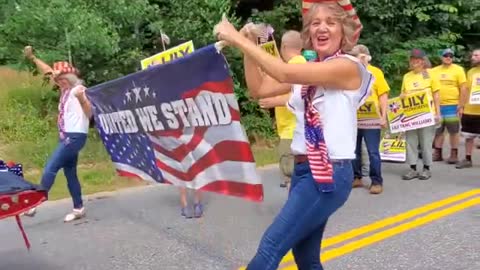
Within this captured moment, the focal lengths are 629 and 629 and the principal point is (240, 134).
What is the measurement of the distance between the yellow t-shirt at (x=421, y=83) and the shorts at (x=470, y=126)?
1112 mm

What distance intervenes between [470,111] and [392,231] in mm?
4546

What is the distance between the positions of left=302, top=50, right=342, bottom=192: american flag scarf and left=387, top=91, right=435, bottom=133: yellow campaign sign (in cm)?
604

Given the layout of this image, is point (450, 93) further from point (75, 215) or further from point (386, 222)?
point (75, 215)

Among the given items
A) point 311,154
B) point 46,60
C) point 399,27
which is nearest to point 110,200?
point 46,60

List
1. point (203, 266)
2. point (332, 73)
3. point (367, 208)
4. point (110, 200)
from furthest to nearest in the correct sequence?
point (110, 200) < point (367, 208) < point (203, 266) < point (332, 73)

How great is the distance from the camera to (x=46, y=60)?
10227 mm

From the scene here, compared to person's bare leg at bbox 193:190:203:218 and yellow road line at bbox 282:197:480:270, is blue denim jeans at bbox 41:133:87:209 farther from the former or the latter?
yellow road line at bbox 282:197:480:270

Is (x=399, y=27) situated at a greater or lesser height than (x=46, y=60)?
lesser

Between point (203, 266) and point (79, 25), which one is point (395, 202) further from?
point (79, 25)

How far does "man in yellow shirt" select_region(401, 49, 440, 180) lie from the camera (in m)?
8.71

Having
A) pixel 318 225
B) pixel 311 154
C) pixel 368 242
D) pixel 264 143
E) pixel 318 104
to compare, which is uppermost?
pixel 318 104

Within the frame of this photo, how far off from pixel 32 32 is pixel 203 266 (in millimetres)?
6939

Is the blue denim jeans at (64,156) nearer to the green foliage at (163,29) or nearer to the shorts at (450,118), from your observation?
the green foliage at (163,29)

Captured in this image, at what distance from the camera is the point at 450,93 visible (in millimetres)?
9797
